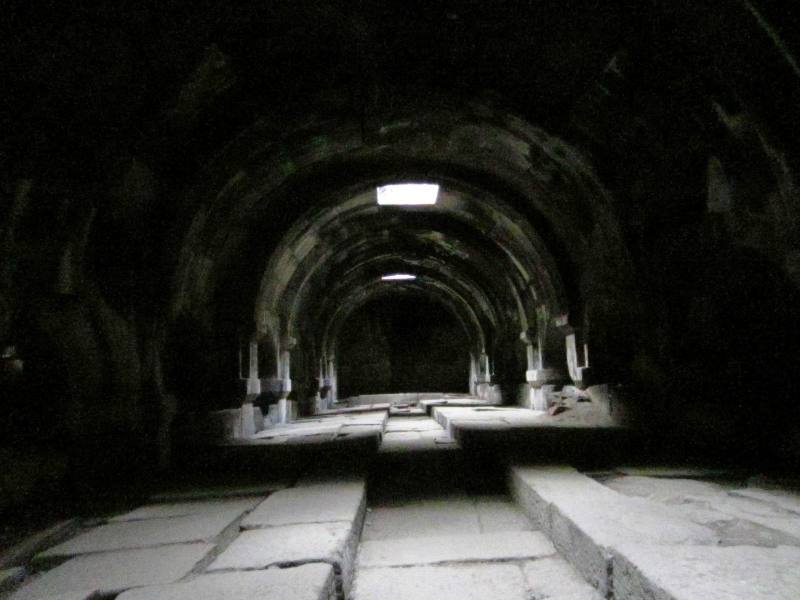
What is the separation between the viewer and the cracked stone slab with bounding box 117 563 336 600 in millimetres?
1848

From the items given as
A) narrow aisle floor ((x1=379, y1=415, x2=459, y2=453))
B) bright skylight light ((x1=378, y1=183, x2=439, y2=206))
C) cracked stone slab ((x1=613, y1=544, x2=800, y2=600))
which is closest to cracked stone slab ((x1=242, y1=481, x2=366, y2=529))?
cracked stone slab ((x1=613, y1=544, x2=800, y2=600))

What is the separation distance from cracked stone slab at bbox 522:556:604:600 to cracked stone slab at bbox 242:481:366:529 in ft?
2.70

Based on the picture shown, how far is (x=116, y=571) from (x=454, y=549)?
4.86 feet

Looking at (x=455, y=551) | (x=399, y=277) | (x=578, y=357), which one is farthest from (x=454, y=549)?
(x=399, y=277)

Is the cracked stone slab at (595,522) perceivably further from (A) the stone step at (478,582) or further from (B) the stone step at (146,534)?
(B) the stone step at (146,534)

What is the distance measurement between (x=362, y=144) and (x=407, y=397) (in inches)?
516

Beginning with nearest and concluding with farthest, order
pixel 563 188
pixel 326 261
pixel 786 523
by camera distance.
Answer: pixel 786 523 → pixel 563 188 → pixel 326 261

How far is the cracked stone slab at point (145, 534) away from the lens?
2572 millimetres

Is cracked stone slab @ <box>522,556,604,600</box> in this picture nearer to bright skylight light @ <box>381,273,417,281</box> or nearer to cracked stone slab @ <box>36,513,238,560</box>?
cracked stone slab @ <box>36,513,238,560</box>

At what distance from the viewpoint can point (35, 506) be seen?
142 inches

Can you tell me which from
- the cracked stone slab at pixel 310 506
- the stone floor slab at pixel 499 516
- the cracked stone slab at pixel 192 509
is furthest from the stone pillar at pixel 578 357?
the cracked stone slab at pixel 192 509

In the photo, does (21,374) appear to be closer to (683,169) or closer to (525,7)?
(525,7)

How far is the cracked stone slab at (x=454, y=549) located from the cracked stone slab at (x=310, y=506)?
0.64 feet

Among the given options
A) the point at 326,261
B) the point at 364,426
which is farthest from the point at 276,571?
the point at 326,261
